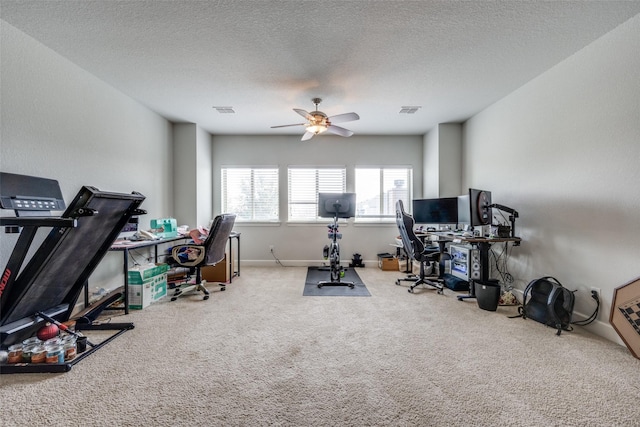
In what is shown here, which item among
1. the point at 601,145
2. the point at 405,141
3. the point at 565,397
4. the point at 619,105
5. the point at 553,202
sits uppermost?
the point at 405,141

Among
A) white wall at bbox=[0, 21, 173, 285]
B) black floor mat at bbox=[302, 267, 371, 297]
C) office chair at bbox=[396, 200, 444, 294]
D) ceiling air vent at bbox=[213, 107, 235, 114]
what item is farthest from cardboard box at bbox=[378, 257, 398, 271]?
white wall at bbox=[0, 21, 173, 285]

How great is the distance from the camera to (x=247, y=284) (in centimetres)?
390

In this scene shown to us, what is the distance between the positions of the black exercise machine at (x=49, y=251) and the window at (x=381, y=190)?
3968mm

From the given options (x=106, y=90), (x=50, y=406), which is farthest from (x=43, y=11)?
(x=50, y=406)

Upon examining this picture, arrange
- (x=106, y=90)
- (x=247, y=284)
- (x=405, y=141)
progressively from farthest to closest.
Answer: (x=405, y=141) → (x=247, y=284) → (x=106, y=90)

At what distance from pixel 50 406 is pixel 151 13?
2708mm

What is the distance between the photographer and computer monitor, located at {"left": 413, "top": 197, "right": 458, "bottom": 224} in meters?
4.04

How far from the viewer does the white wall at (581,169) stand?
2.10 m

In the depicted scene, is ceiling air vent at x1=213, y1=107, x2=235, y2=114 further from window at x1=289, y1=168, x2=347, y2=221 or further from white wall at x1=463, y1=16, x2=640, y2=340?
white wall at x1=463, y1=16, x2=640, y2=340

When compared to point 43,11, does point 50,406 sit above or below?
below

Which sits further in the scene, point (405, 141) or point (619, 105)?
point (405, 141)

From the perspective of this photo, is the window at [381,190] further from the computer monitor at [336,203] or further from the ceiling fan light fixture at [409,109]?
the ceiling fan light fixture at [409,109]

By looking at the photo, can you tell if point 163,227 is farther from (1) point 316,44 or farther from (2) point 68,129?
(1) point 316,44

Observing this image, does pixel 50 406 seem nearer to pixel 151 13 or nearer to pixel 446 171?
pixel 151 13
